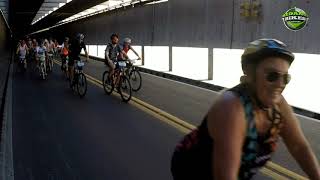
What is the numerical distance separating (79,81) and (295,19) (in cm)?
639

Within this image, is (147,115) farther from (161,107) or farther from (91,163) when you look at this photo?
(91,163)

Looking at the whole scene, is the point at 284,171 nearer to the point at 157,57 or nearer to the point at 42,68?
the point at 42,68

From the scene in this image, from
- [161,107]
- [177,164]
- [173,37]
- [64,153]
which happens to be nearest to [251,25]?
[161,107]

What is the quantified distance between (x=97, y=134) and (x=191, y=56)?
1599 centimetres

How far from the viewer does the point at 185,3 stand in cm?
2338

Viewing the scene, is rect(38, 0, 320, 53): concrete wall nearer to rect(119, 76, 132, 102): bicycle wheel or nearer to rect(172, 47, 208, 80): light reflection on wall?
rect(172, 47, 208, 80): light reflection on wall

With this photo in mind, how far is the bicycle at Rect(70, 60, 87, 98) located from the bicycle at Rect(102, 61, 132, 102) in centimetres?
78

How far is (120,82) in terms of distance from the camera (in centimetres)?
1398

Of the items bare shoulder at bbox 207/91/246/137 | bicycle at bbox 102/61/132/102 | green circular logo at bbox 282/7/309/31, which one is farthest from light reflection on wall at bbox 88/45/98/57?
bare shoulder at bbox 207/91/246/137

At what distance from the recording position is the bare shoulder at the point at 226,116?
6.24 feet

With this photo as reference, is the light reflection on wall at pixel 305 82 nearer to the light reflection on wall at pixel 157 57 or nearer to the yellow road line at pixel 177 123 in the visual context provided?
the yellow road line at pixel 177 123

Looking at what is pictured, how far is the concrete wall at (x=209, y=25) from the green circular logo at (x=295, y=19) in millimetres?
134

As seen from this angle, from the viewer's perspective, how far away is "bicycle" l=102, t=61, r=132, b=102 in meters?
13.5

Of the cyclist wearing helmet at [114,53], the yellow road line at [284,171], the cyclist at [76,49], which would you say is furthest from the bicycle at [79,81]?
the yellow road line at [284,171]
